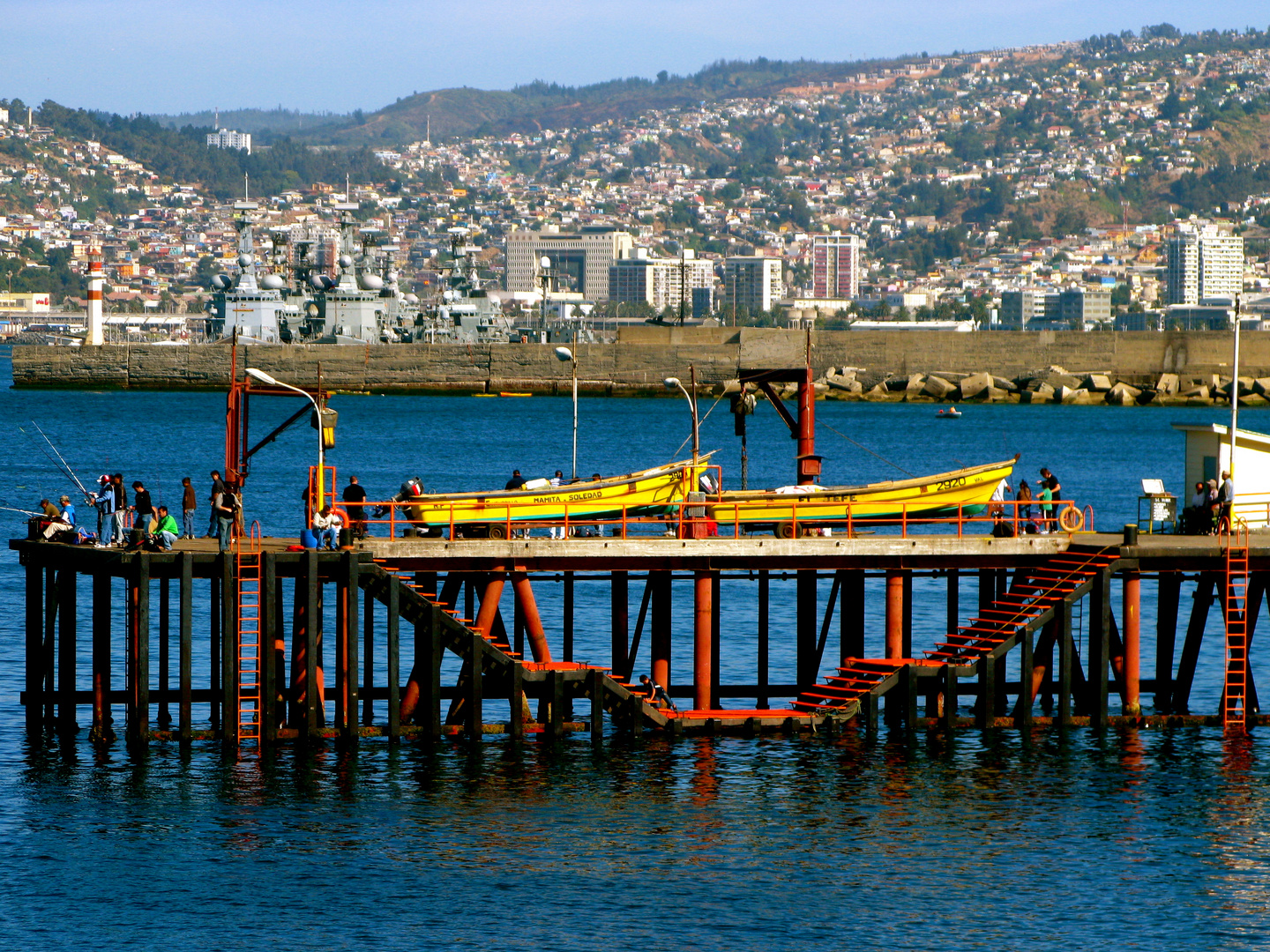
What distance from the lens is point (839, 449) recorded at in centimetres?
11062

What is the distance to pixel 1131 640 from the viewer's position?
1225 inches

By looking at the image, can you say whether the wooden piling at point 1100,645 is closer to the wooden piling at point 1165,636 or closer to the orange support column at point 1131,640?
the orange support column at point 1131,640

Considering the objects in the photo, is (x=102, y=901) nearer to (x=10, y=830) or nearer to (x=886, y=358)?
(x=10, y=830)

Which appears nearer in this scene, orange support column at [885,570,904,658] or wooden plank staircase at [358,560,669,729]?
wooden plank staircase at [358,560,669,729]

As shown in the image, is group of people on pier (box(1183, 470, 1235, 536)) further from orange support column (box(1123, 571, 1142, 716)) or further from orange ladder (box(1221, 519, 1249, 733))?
orange support column (box(1123, 571, 1142, 716))

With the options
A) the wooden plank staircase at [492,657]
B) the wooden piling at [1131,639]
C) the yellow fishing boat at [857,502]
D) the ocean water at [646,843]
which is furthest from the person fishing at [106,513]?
the wooden piling at [1131,639]

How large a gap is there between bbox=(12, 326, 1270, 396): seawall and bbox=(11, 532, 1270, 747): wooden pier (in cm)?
10988

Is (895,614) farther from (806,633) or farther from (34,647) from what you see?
(34,647)

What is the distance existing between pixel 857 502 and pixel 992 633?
367 cm

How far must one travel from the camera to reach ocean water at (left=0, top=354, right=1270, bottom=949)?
2350 cm

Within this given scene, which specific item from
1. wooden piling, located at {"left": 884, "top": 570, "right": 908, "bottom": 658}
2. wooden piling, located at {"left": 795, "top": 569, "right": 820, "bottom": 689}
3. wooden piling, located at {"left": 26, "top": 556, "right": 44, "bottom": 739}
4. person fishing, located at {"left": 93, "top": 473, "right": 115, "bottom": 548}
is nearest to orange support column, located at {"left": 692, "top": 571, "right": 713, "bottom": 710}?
wooden piling, located at {"left": 795, "top": 569, "right": 820, "bottom": 689}

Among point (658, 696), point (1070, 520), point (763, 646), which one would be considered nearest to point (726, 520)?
point (763, 646)

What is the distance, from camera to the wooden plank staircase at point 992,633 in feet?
98.8

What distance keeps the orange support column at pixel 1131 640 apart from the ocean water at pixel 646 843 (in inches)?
31.7
